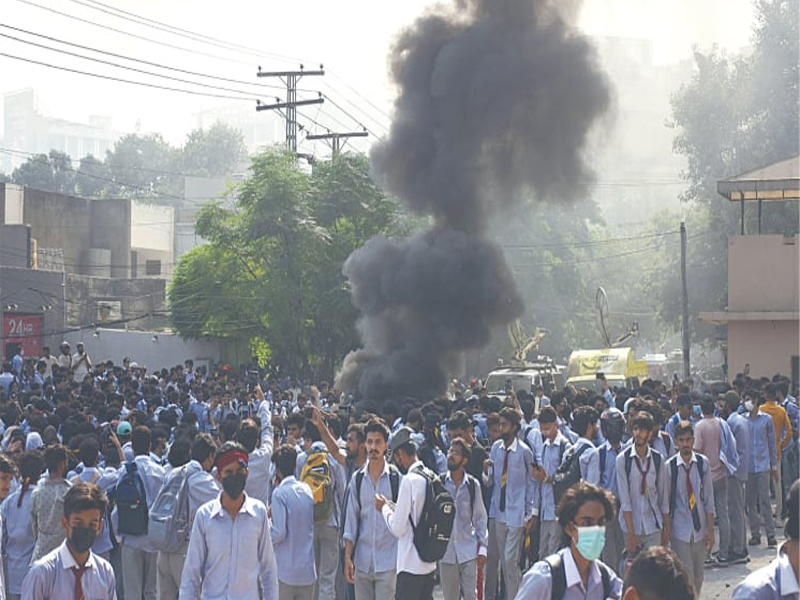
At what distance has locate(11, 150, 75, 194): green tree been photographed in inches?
4139

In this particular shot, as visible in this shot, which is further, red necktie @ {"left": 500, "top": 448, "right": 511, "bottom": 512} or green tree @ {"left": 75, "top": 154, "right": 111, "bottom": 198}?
green tree @ {"left": 75, "top": 154, "right": 111, "bottom": 198}

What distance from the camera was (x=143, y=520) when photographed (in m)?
9.04

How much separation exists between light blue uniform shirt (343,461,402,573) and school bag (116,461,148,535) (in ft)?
6.03

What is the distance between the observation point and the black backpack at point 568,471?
985cm

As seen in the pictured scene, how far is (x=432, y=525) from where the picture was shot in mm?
7289

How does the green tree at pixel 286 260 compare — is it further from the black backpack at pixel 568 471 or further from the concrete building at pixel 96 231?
the black backpack at pixel 568 471

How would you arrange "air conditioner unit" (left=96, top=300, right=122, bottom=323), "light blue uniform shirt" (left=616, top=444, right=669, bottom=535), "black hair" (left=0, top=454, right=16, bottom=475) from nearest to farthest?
"black hair" (left=0, top=454, right=16, bottom=475), "light blue uniform shirt" (left=616, top=444, right=669, bottom=535), "air conditioner unit" (left=96, top=300, right=122, bottom=323)

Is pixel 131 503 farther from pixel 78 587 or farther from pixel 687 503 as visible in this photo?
pixel 687 503

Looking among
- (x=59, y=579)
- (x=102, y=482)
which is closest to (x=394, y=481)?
(x=102, y=482)

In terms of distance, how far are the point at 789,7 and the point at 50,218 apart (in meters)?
31.9

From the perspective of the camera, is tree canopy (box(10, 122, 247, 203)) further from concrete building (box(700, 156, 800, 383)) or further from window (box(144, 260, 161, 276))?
concrete building (box(700, 156, 800, 383))

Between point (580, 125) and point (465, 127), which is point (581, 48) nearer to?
point (580, 125)

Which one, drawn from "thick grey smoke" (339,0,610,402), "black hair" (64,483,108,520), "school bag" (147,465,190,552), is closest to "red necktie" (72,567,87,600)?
"black hair" (64,483,108,520)

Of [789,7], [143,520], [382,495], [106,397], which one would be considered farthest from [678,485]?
[789,7]
